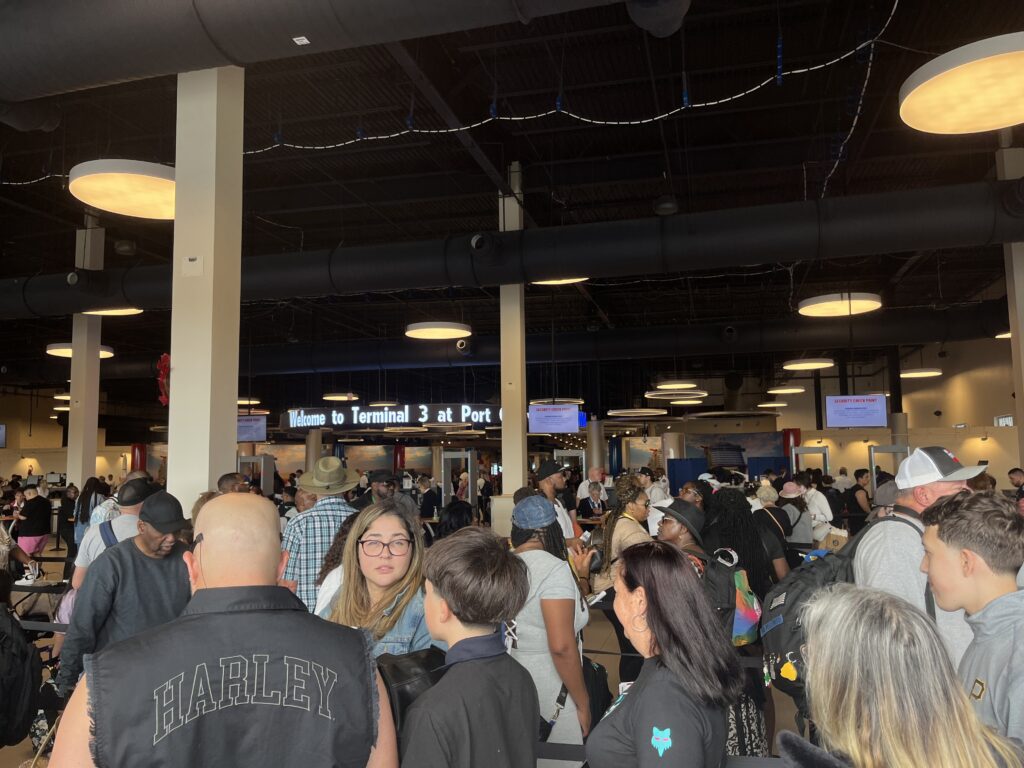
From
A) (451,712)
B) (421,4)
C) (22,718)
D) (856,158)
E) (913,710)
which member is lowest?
(22,718)

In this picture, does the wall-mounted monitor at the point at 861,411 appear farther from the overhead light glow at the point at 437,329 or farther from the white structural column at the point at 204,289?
the white structural column at the point at 204,289

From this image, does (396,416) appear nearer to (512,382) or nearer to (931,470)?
(512,382)

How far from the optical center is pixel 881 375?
2722cm

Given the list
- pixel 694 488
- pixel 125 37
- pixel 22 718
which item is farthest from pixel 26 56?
pixel 694 488

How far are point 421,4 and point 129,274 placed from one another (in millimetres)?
7821

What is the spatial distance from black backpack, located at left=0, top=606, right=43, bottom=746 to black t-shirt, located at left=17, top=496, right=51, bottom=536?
8565mm

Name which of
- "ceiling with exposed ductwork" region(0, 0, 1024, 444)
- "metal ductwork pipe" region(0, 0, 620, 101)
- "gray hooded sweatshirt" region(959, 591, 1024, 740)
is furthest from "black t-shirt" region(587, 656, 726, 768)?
"ceiling with exposed ductwork" region(0, 0, 1024, 444)

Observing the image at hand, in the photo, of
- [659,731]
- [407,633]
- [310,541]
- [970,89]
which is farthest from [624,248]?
[659,731]

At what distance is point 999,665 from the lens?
169 cm

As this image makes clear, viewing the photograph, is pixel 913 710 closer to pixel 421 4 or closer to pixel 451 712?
pixel 451 712

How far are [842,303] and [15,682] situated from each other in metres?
10.1

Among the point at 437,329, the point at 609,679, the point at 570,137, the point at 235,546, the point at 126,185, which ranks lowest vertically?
the point at 609,679

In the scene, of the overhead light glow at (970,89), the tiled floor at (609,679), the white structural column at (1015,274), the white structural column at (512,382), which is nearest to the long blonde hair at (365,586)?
the tiled floor at (609,679)

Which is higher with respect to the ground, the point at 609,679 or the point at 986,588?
the point at 986,588
